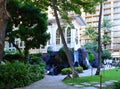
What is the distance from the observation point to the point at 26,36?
2394 centimetres

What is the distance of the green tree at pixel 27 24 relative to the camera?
78.0ft

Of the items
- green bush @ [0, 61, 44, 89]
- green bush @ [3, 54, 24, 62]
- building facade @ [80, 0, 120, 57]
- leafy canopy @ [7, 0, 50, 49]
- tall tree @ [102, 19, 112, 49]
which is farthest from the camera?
building facade @ [80, 0, 120, 57]

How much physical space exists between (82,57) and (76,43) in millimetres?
2703

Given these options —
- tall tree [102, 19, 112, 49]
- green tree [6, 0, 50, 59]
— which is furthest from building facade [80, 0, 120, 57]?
green tree [6, 0, 50, 59]

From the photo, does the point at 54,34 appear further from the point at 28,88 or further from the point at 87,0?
the point at 28,88

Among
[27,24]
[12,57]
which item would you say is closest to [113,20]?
[12,57]

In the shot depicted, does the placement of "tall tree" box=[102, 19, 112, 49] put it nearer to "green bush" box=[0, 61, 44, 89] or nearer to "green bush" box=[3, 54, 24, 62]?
"green bush" box=[3, 54, 24, 62]

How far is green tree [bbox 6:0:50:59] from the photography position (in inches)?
936

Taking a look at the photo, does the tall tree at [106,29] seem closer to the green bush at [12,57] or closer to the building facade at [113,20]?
the building facade at [113,20]

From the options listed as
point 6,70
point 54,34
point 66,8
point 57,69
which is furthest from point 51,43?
point 6,70

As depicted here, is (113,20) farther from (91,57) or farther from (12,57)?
(12,57)

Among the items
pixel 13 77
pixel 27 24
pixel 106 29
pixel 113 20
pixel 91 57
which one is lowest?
pixel 91 57

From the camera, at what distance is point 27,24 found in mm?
24141

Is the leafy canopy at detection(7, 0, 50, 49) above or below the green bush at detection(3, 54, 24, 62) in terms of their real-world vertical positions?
above
